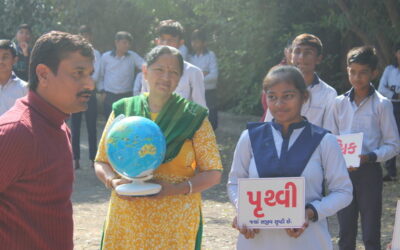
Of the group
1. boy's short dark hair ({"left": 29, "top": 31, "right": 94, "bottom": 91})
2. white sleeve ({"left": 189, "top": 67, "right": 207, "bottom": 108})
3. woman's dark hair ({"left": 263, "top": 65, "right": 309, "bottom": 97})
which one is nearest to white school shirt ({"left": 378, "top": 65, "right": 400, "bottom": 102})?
white sleeve ({"left": 189, "top": 67, "right": 207, "bottom": 108})

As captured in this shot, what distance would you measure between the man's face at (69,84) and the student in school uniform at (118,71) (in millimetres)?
8138

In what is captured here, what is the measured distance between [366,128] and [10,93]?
361cm

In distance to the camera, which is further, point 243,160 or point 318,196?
point 243,160

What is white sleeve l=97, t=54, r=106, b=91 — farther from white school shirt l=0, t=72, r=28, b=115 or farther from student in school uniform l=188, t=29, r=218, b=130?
white school shirt l=0, t=72, r=28, b=115

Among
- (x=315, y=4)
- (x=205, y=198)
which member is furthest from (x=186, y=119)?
(x=315, y=4)

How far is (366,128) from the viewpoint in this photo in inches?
219

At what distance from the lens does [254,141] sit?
159 inches

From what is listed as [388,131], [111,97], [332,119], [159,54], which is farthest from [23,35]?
[159,54]

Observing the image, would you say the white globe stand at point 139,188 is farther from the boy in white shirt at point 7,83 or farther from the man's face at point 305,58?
the boy in white shirt at point 7,83

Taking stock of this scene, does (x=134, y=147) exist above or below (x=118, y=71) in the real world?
below

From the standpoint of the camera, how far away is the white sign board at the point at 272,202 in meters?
3.71

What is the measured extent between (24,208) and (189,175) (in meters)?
1.45

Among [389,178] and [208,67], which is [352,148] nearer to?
[389,178]

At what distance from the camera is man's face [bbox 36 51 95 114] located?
10.2 feet
